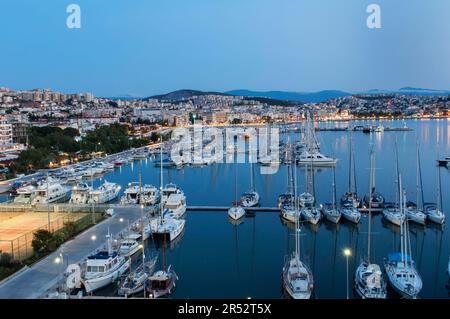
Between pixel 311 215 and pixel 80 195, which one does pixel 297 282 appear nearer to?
pixel 311 215

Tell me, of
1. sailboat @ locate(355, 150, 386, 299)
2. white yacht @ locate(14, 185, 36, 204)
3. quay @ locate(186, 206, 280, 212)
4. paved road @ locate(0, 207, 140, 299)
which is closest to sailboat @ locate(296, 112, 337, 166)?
quay @ locate(186, 206, 280, 212)

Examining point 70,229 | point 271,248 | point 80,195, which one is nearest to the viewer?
point 70,229

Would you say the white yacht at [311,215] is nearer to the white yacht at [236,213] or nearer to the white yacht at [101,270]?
the white yacht at [236,213]

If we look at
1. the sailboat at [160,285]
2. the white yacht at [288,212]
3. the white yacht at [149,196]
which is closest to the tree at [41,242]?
the sailboat at [160,285]

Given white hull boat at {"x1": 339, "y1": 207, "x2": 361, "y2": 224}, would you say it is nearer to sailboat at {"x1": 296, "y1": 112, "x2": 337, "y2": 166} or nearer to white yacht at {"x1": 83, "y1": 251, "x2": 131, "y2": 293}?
white yacht at {"x1": 83, "y1": 251, "x2": 131, "y2": 293}

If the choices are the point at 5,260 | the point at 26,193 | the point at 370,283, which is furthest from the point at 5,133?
the point at 370,283

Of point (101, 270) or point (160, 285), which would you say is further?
point (101, 270)
